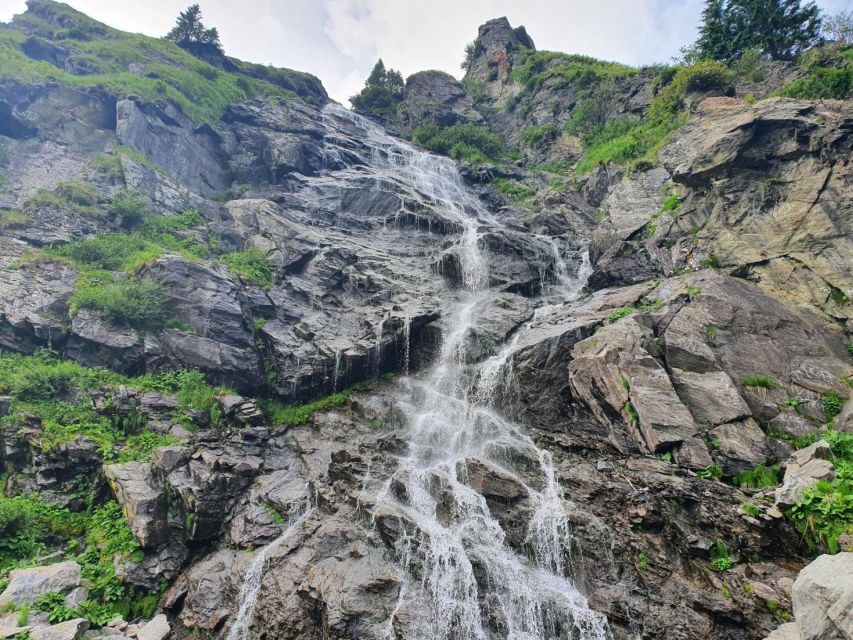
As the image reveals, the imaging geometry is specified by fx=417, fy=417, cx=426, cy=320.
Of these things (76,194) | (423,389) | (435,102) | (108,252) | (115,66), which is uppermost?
(435,102)

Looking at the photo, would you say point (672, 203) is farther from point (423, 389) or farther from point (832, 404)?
point (423, 389)

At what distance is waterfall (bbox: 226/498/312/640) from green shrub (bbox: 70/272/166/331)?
1127 cm

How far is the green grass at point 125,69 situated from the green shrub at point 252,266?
1669cm

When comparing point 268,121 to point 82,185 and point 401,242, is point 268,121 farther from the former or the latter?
point 401,242

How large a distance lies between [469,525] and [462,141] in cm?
4043

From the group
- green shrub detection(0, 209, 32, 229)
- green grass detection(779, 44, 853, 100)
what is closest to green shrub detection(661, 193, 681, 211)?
green grass detection(779, 44, 853, 100)

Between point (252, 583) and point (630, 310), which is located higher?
point (630, 310)

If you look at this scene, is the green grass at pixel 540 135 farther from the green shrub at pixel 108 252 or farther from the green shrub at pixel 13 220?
the green shrub at pixel 13 220

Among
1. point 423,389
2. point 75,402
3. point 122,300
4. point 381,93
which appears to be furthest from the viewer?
point 381,93

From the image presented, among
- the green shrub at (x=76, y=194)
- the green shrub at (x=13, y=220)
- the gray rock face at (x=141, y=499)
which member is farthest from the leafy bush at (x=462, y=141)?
the gray rock face at (x=141, y=499)

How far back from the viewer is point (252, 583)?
11195 millimetres

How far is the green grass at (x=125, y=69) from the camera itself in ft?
97.1

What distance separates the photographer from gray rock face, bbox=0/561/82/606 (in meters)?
9.47

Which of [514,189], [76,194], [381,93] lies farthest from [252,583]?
[381,93]
